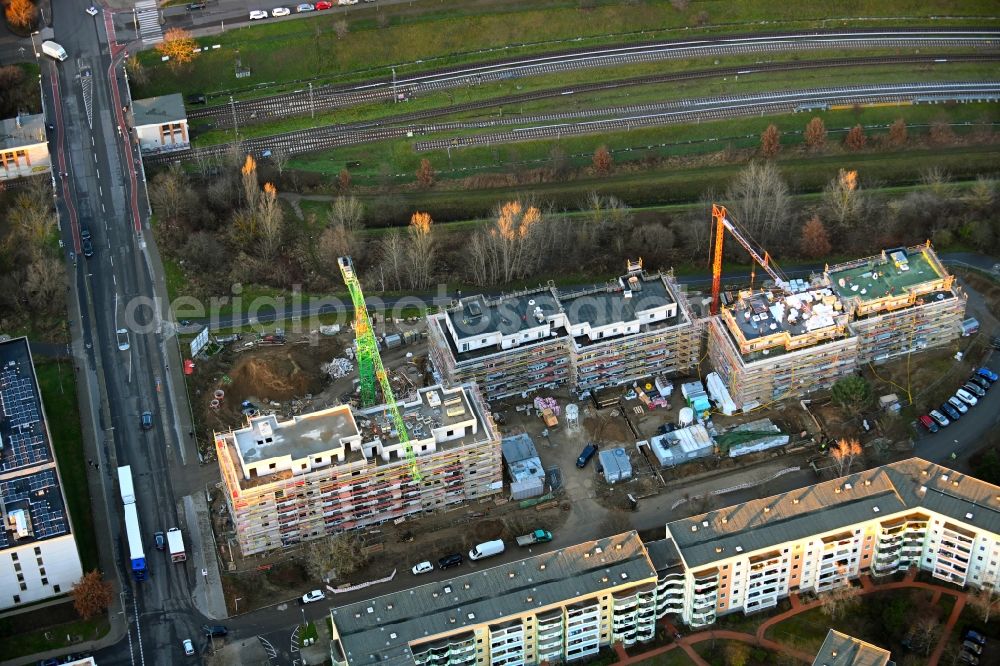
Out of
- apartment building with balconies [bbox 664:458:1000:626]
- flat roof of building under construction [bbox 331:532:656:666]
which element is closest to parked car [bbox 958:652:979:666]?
apartment building with balconies [bbox 664:458:1000:626]

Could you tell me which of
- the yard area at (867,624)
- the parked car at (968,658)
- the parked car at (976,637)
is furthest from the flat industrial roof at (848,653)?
the parked car at (976,637)

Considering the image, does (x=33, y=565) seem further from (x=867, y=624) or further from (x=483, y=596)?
(x=867, y=624)

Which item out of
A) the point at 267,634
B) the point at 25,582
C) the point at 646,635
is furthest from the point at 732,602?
the point at 25,582

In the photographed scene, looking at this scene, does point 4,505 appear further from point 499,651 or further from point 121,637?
point 499,651

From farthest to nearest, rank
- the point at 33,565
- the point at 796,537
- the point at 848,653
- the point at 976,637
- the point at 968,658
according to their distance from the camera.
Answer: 1. the point at 33,565
2. the point at 796,537
3. the point at 976,637
4. the point at 968,658
5. the point at 848,653

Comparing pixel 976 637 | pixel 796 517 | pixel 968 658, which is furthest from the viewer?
pixel 796 517

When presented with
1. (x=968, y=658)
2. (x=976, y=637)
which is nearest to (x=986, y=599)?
(x=976, y=637)
